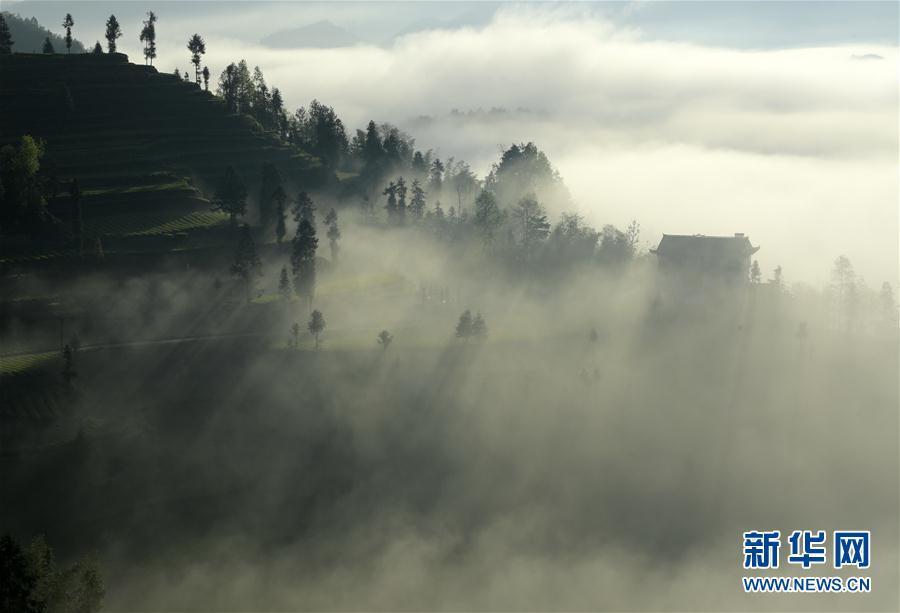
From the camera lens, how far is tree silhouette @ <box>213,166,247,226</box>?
184125 mm

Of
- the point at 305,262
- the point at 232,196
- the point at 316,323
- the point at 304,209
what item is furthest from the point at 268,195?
the point at 316,323

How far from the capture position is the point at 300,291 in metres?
170

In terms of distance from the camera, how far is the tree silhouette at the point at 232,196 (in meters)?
184

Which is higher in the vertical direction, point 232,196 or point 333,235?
point 232,196

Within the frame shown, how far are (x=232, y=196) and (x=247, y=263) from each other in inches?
689

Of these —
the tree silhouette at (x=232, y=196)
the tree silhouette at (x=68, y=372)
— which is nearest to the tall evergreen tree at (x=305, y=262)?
the tree silhouette at (x=232, y=196)

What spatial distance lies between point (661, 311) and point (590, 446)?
36212 mm

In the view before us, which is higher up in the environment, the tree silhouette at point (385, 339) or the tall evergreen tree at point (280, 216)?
the tall evergreen tree at point (280, 216)

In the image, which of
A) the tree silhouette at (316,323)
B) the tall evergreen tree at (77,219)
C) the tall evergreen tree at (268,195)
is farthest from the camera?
the tall evergreen tree at (268,195)

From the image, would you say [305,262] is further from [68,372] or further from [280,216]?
[68,372]

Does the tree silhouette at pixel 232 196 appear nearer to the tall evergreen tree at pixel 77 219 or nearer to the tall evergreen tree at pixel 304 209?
the tall evergreen tree at pixel 304 209

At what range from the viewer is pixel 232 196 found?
7244 inches

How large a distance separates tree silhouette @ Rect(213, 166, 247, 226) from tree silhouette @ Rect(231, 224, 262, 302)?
10929 millimetres

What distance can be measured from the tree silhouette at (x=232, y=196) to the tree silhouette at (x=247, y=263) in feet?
35.9
